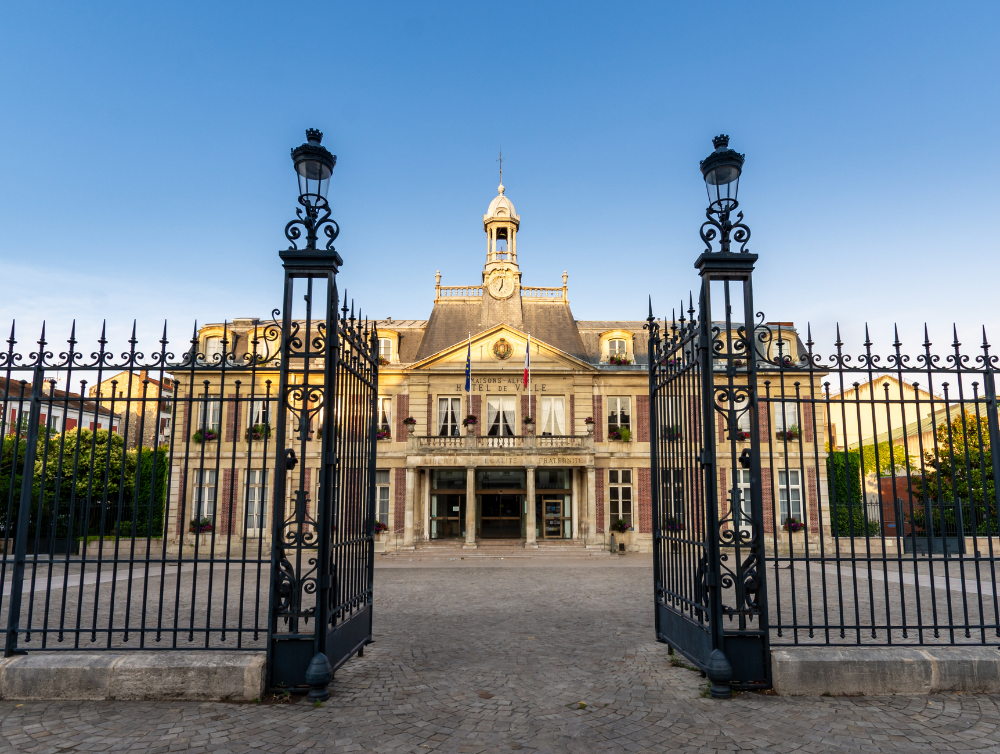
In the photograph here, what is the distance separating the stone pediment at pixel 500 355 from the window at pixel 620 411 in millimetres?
1565

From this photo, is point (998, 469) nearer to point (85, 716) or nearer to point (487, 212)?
point (85, 716)

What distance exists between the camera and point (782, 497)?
2384cm

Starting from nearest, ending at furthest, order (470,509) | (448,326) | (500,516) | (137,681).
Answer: (137,681) < (470,509) < (500,516) < (448,326)

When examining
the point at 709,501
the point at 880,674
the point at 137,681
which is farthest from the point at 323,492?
the point at 880,674

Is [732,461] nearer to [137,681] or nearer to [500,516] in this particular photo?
[137,681]

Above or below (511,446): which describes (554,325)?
above

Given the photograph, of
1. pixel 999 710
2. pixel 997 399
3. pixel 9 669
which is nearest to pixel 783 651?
pixel 999 710

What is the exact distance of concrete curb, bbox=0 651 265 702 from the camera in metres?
5.11

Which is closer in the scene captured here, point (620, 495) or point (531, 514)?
point (531, 514)

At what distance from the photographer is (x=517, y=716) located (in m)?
4.86

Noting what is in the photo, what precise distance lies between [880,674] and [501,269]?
76.6 ft

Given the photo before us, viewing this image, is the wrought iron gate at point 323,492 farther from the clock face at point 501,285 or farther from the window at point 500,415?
the clock face at point 501,285

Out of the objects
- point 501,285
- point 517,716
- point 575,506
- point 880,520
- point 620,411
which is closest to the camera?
point 517,716

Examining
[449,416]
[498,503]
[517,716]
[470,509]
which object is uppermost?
[449,416]
